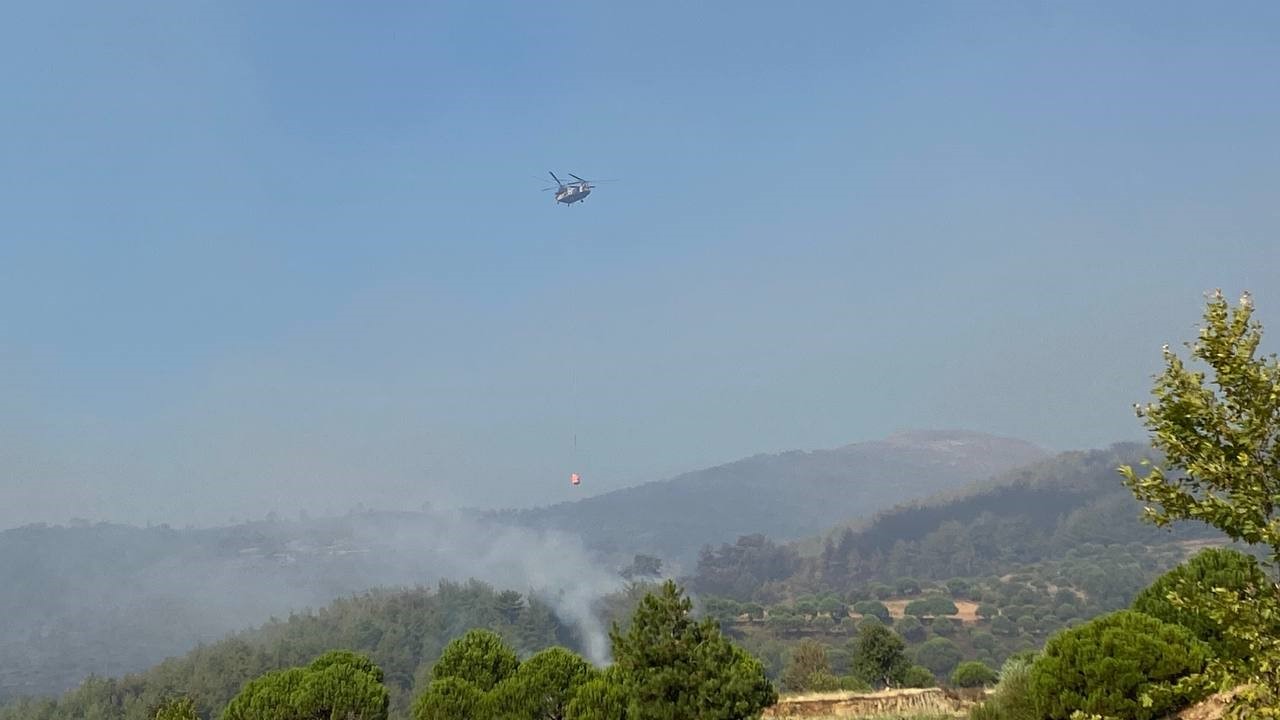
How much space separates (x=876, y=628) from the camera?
244 feet

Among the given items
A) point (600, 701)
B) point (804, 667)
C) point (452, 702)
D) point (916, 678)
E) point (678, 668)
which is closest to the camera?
point (678, 668)

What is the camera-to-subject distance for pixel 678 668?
2461cm

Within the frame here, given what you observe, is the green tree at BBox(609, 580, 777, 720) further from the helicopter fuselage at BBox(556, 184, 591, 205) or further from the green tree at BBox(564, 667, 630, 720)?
the helicopter fuselage at BBox(556, 184, 591, 205)

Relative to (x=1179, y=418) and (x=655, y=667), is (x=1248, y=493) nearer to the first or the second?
(x=1179, y=418)

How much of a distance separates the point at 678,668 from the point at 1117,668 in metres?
12.2

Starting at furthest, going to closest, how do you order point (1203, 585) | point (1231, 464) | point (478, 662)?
point (478, 662) < point (1203, 585) < point (1231, 464)

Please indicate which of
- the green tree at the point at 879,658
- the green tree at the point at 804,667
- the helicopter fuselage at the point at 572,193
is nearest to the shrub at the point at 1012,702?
the green tree at the point at 879,658

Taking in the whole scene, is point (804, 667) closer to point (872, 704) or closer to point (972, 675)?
point (972, 675)

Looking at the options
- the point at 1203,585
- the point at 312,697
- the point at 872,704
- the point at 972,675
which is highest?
the point at 1203,585

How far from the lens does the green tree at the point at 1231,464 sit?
1066cm

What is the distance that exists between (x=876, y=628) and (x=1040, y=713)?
2236 inches

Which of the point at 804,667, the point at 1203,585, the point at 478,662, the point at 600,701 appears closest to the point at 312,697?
the point at 478,662

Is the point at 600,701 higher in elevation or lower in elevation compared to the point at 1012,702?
higher

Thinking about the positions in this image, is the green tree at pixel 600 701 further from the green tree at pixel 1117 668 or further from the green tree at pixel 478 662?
the green tree at pixel 1117 668
